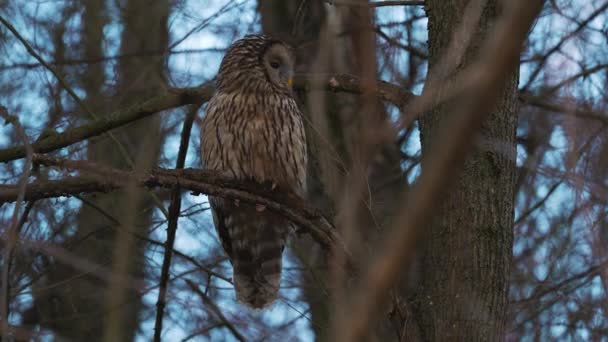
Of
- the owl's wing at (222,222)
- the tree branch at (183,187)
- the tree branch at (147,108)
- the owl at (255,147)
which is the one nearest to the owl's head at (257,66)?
the owl at (255,147)

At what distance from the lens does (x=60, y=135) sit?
341cm

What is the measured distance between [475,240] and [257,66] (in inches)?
67.9

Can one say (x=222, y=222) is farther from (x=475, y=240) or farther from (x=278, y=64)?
(x=475, y=240)

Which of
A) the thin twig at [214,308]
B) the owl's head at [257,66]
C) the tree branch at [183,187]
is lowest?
the thin twig at [214,308]

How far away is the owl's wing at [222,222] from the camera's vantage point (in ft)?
13.8

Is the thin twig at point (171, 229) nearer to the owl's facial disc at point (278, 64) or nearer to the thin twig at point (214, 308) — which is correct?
the thin twig at point (214, 308)

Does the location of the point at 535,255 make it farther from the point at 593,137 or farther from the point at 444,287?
the point at 444,287

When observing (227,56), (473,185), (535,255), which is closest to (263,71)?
(227,56)

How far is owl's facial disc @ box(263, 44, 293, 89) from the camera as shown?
13.7ft

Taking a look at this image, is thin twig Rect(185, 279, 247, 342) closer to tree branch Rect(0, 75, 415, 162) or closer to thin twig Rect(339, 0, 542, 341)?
tree branch Rect(0, 75, 415, 162)

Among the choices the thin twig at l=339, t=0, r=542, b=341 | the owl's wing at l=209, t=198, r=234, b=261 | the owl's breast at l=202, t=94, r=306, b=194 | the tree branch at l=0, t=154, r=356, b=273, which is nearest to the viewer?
the thin twig at l=339, t=0, r=542, b=341

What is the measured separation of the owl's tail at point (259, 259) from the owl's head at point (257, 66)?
2.14ft

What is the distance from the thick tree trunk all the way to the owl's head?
3.85ft

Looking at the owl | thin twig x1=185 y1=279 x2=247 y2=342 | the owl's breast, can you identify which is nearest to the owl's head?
the owl
